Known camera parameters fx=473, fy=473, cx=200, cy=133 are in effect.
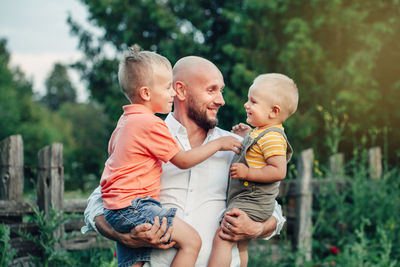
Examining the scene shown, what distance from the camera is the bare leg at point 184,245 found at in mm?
2469

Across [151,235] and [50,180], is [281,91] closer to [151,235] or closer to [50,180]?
[151,235]

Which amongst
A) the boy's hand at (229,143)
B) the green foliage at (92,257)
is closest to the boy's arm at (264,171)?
the boy's hand at (229,143)

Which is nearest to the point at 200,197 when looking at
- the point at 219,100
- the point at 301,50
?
the point at 219,100

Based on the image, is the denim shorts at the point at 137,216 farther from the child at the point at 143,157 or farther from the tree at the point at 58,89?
the tree at the point at 58,89

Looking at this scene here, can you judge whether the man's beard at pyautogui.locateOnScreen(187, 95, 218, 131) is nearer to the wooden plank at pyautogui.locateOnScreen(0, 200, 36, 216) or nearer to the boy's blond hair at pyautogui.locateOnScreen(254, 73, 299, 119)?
the boy's blond hair at pyautogui.locateOnScreen(254, 73, 299, 119)

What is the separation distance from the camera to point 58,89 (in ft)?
207

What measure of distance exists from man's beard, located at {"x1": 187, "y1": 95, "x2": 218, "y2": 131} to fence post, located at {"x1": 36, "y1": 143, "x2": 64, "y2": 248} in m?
2.16

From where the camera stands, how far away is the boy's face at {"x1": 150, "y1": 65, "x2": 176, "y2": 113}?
2598mm

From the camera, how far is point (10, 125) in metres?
23.2

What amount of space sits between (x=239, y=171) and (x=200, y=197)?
0.34 metres

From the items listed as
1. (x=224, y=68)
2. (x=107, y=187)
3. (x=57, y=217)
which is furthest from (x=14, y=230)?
(x=224, y=68)

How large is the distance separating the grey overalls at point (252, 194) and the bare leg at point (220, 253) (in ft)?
0.64

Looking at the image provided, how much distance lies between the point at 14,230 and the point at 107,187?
2.39m

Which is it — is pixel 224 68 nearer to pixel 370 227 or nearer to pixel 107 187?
pixel 370 227
